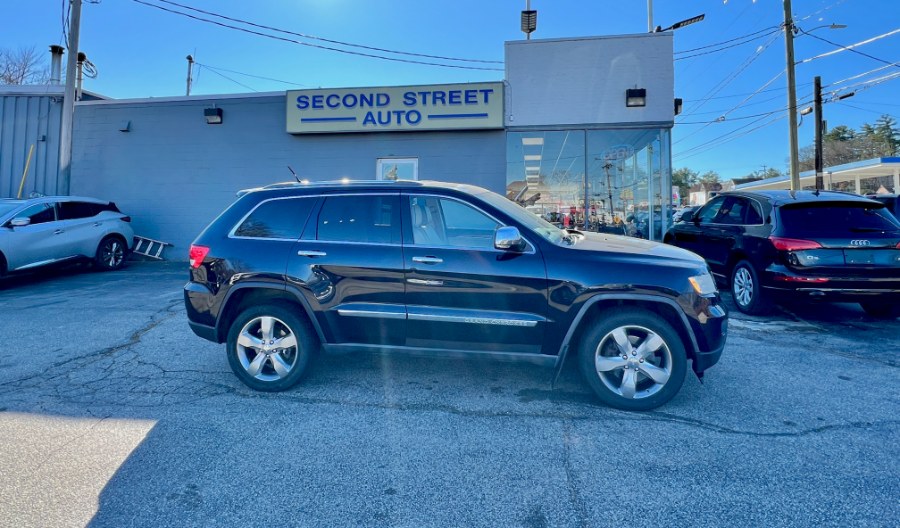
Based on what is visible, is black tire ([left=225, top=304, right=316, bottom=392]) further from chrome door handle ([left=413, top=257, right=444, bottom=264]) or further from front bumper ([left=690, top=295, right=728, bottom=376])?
front bumper ([left=690, top=295, right=728, bottom=376])

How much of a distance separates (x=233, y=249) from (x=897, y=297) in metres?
7.33

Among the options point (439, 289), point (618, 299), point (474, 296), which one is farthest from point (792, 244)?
point (439, 289)

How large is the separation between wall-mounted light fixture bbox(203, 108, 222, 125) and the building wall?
7262 mm

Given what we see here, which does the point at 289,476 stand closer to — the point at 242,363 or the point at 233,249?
the point at 242,363

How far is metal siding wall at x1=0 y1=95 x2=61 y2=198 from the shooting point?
12.8m

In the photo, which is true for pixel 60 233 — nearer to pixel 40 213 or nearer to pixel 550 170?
pixel 40 213

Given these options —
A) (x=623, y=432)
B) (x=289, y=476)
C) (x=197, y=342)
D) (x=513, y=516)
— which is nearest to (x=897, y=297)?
(x=623, y=432)

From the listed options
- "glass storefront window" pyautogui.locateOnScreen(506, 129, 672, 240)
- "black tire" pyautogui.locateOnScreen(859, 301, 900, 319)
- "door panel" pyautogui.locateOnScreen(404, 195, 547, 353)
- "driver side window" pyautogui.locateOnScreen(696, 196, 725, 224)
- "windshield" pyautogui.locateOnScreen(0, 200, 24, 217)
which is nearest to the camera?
"door panel" pyautogui.locateOnScreen(404, 195, 547, 353)

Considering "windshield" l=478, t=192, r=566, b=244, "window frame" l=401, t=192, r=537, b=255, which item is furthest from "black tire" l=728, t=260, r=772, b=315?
"window frame" l=401, t=192, r=537, b=255

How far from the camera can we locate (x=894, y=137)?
55344 mm

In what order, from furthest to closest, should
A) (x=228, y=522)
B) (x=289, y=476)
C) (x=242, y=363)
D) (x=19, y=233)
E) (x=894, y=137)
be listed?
(x=894, y=137), (x=19, y=233), (x=242, y=363), (x=289, y=476), (x=228, y=522)

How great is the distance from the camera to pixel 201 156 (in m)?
12.3

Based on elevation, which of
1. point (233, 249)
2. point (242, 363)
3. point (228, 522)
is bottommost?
point (228, 522)

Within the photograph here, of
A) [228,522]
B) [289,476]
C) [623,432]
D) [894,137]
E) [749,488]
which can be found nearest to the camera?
[228,522]
